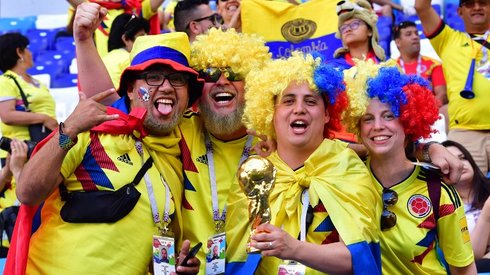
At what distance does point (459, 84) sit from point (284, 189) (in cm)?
408

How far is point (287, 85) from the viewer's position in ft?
14.2

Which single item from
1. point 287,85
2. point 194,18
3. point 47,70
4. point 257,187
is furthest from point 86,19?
point 47,70

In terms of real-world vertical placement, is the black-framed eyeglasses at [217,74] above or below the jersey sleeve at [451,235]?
above

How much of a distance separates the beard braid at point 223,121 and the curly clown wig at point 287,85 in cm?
20

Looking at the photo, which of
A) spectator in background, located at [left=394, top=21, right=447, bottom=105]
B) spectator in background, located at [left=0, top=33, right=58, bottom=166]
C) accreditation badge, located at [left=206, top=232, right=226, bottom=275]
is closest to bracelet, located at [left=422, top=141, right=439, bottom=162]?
accreditation badge, located at [left=206, top=232, right=226, bottom=275]

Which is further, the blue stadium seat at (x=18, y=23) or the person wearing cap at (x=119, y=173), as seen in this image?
the blue stadium seat at (x=18, y=23)

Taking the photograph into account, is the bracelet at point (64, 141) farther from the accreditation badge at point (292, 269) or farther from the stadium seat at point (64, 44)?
the stadium seat at point (64, 44)

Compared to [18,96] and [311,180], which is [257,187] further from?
[18,96]

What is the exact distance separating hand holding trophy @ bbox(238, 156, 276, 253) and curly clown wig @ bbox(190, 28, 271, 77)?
1.23m

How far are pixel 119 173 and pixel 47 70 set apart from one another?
9.39 meters

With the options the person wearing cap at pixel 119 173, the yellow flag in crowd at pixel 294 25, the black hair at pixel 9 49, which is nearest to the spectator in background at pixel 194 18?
the yellow flag in crowd at pixel 294 25

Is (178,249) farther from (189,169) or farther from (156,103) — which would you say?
(156,103)

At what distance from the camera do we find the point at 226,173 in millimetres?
4750

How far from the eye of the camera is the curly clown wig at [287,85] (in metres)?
4.32
